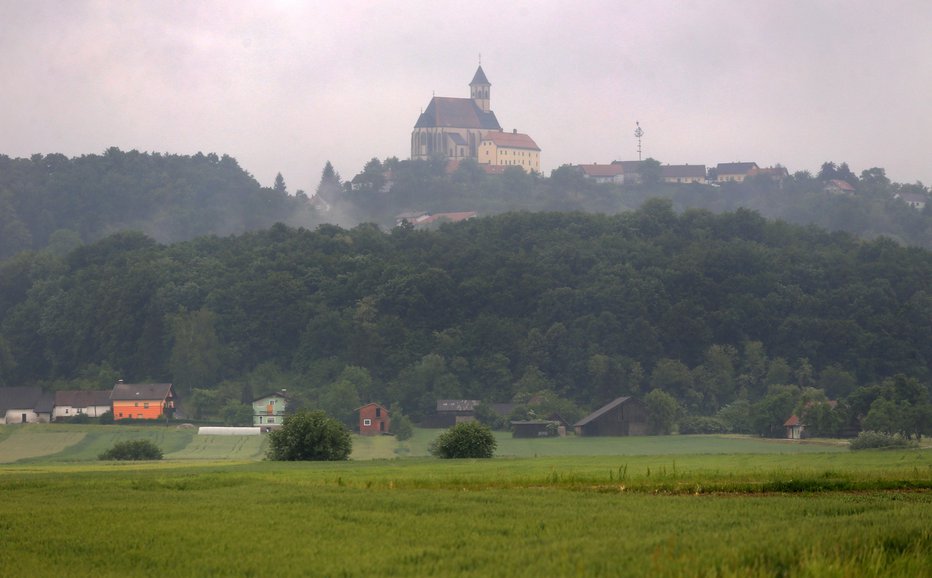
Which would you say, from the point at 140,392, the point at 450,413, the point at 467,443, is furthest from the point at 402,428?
the point at 467,443

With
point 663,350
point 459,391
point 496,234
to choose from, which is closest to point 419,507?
point 459,391

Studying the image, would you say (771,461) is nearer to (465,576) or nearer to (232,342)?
(465,576)

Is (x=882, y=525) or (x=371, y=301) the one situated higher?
(x=371, y=301)

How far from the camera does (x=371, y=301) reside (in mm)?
157125

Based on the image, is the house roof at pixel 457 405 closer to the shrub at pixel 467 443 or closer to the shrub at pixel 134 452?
the shrub at pixel 134 452

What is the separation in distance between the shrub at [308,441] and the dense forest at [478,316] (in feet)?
185

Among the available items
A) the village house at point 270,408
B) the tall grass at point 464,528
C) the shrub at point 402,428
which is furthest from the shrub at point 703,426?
the tall grass at point 464,528

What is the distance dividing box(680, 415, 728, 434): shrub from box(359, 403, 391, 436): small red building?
89.2 ft

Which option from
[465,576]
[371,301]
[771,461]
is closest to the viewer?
[465,576]

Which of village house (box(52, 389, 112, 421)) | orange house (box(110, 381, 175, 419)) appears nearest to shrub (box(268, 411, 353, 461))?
orange house (box(110, 381, 175, 419))

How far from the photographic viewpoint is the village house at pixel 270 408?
128m

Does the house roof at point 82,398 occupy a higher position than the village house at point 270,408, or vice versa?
the house roof at point 82,398

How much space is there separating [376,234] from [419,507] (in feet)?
497

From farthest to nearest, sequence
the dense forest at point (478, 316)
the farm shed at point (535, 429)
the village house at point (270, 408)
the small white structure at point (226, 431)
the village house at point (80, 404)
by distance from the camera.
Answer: the dense forest at point (478, 316) < the village house at point (80, 404) < the village house at point (270, 408) < the farm shed at point (535, 429) < the small white structure at point (226, 431)
